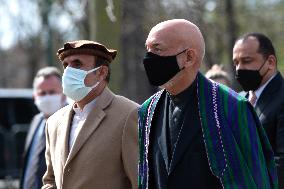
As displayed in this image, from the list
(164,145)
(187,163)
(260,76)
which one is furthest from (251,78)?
(187,163)

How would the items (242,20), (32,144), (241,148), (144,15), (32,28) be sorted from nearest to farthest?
(241,148) → (32,144) → (144,15) → (242,20) → (32,28)

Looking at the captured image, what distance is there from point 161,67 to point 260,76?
1.84m

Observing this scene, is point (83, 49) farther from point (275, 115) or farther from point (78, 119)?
point (275, 115)

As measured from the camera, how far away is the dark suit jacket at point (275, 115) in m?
5.25

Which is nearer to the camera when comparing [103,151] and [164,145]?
[164,145]

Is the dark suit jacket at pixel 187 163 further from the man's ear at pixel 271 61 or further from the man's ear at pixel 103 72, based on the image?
the man's ear at pixel 271 61

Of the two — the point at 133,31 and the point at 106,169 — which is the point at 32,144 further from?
the point at 133,31

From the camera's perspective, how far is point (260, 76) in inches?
225

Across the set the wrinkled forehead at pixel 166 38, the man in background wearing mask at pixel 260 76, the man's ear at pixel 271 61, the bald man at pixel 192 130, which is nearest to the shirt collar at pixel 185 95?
the bald man at pixel 192 130

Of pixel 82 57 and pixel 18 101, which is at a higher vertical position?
pixel 82 57

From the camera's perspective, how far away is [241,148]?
151 inches

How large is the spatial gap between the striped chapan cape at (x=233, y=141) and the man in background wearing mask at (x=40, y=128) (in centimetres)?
290

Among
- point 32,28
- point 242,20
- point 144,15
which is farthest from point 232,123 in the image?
point 32,28

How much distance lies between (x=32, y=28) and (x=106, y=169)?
22.1 m
